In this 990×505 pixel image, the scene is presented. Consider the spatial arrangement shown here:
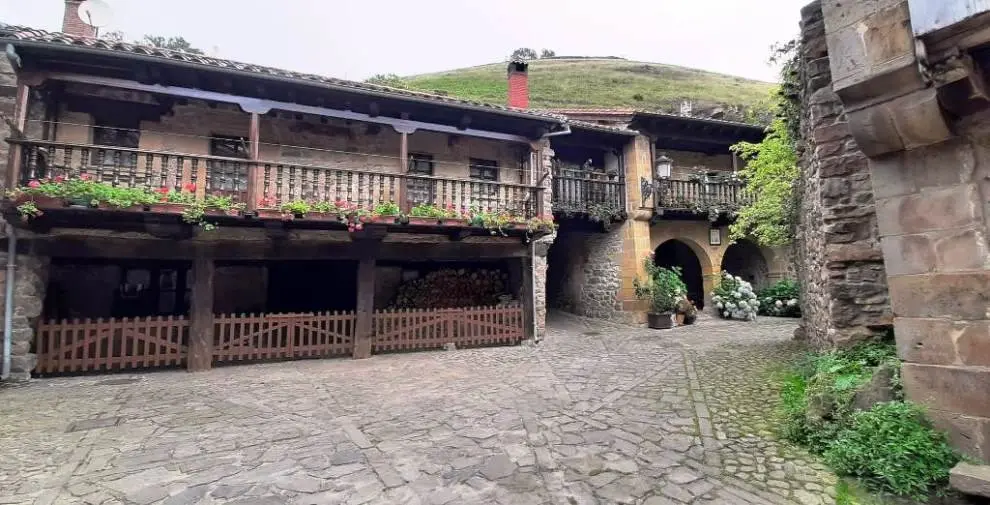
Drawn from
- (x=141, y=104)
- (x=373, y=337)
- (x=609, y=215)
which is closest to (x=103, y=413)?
(x=373, y=337)

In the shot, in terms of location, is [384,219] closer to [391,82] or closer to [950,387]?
[950,387]

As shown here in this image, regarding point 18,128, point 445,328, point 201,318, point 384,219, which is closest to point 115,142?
point 18,128

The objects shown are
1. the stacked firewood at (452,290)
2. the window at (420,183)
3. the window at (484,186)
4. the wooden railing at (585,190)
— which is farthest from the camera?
the wooden railing at (585,190)

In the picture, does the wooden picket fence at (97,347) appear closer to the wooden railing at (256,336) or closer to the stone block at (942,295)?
the wooden railing at (256,336)

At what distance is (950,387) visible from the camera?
2.92 metres

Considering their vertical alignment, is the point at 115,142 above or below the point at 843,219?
above

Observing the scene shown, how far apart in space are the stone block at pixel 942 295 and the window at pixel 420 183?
7.70m

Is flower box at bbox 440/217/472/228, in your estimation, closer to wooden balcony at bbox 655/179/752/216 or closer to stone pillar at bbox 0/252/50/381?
stone pillar at bbox 0/252/50/381

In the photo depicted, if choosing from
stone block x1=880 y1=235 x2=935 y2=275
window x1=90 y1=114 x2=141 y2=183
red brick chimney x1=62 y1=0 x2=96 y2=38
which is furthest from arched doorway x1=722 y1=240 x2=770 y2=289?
red brick chimney x1=62 y1=0 x2=96 y2=38

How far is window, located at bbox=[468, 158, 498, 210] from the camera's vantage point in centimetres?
941

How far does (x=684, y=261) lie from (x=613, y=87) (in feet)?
69.7

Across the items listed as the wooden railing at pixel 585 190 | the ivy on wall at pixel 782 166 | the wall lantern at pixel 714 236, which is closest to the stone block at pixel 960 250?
the ivy on wall at pixel 782 166

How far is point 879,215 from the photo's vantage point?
10.8 ft

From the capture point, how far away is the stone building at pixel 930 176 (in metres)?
2.68
